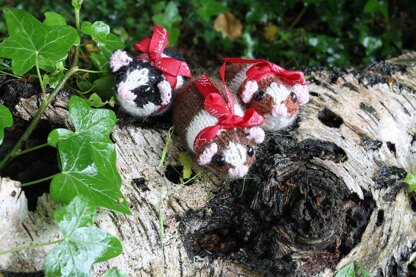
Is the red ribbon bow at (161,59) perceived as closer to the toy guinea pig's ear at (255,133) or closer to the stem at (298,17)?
the toy guinea pig's ear at (255,133)

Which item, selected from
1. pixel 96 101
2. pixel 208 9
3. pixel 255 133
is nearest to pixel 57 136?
pixel 96 101

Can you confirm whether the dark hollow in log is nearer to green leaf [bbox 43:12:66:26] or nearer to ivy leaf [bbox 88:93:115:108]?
ivy leaf [bbox 88:93:115:108]

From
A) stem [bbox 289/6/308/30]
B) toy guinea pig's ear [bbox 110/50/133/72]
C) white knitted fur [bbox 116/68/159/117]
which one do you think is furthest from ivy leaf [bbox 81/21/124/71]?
stem [bbox 289/6/308/30]

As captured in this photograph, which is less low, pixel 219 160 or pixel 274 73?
pixel 274 73

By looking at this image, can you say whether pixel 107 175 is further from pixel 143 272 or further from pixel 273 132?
pixel 273 132

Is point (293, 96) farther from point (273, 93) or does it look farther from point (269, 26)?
point (269, 26)

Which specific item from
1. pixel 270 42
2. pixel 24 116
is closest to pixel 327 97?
pixel 24 116
